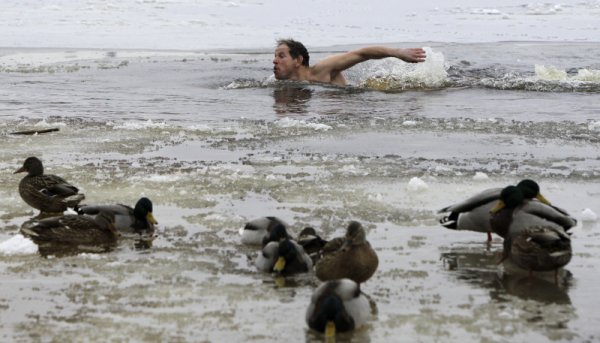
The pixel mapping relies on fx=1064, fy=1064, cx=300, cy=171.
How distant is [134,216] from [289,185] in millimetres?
1829

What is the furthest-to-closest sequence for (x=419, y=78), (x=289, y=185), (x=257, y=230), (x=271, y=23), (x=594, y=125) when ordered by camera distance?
(x=271, y=23) < (x=419, y=78) < (x=594, y=125) < (x=289, y=185) < (x=257, y=230)

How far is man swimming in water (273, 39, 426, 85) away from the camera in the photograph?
16953 mm

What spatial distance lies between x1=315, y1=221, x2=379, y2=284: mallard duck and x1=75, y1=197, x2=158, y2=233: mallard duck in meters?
1.70

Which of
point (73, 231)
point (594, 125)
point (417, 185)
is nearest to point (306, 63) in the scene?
point (594, 125)

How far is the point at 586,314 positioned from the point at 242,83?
12.4 metres

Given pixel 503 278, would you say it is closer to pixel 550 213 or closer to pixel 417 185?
pixel 550 213

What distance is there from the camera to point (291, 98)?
625 inches

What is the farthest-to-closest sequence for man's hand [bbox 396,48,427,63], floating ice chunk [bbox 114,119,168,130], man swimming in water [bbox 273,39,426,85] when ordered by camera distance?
1. man swimming in water [bbox 273,39,426,85]
2. man's hand [bbox 396,48,427,63]
3. floating ice chunk [bbox 114,119,168,130]

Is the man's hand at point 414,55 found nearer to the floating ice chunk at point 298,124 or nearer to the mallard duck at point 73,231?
the floating ice chunk at point 298,124

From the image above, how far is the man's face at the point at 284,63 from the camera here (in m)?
17.4

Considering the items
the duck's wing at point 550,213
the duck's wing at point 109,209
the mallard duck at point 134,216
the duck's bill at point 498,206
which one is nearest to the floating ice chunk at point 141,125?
the duck's wing at point 109,209

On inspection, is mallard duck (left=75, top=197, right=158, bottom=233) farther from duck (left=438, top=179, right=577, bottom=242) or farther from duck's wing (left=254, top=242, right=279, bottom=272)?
duck (left=438, top=179, right=577, bottom=242)

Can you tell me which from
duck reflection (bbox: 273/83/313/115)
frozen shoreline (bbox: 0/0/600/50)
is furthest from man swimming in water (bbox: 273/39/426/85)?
frozen shoreline (bbox: 0/0/600/50)

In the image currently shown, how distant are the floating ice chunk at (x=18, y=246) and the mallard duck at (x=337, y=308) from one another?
92.6 inches
